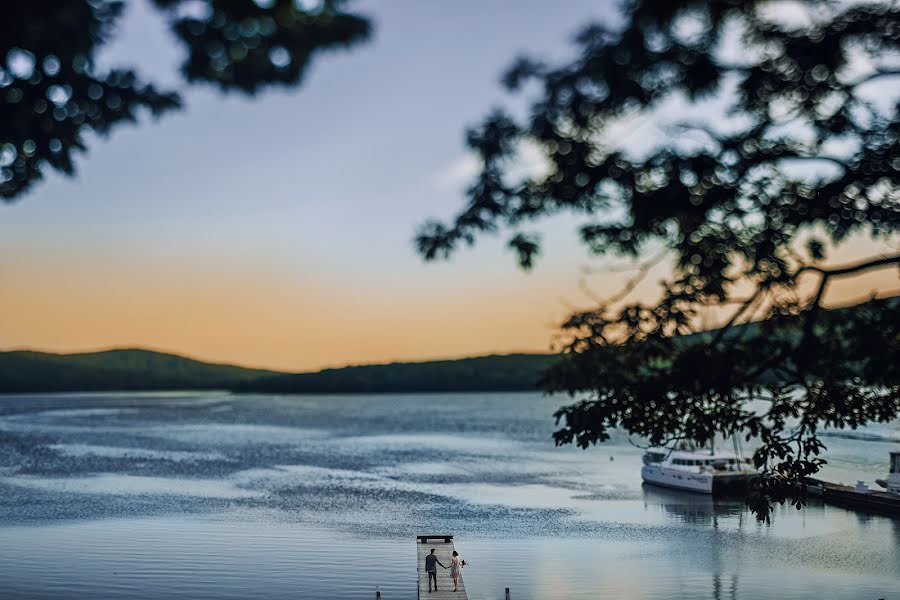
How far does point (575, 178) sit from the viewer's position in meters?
13.2

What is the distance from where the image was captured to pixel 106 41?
859 cm

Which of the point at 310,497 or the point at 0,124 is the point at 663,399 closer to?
the point at 0,124

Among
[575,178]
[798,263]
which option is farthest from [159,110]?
[798,263]

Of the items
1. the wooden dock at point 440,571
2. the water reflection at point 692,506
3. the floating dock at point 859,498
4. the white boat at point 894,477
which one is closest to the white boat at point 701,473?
the water reflection at point 692,506

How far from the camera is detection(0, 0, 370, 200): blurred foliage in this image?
7.86 metres

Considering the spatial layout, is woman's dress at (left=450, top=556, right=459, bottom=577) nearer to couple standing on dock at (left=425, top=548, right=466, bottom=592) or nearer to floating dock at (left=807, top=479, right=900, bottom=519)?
couple standing on dock at (left=425, top=548, right=466, bottom=592)

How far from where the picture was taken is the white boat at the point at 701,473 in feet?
170

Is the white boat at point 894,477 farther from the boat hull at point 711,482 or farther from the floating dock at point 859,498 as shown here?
the boat hull at point 711,482

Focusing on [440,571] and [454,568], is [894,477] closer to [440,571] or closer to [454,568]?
[440,571]

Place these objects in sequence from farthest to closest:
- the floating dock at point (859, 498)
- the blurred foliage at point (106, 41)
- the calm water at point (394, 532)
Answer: the floating dock at point (859, 498) < the calm water at point (394, 532) < the blurred foliage at point (106, 41)

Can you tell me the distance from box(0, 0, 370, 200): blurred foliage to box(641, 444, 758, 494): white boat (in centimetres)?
4584

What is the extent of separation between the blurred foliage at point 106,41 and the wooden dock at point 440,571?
19421mm

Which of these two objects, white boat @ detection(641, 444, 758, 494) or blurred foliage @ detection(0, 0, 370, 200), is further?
white boat @ detection(641, 444, 758, 494)

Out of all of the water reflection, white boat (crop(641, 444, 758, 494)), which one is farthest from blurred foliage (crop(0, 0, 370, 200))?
white boat (crop(641, 444, 758, 494))
